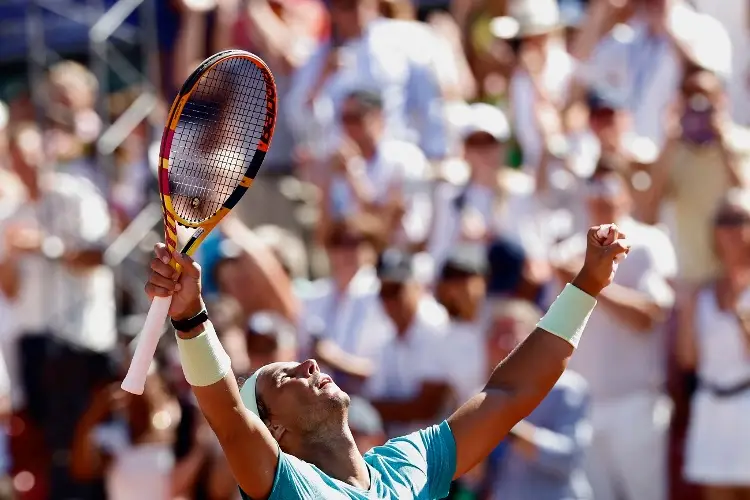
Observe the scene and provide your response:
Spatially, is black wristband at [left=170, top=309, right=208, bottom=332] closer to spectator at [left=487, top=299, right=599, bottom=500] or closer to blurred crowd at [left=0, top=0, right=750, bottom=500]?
blurred crowd at [left=0, top=0, right=750, bottom=500]

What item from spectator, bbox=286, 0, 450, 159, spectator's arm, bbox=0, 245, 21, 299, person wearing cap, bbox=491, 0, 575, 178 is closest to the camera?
person wearing cap, bbox=491, 0, 575, 178

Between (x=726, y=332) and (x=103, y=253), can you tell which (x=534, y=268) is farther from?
(x=103, y=253)

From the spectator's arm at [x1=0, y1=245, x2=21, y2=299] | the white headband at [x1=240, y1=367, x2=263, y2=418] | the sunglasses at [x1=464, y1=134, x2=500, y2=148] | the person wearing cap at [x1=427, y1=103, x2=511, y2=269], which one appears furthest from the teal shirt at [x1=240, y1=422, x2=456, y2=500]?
the spectator's arm at [x1=0, y1=245, x2=21, y2=299]

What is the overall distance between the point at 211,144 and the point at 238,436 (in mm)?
1368

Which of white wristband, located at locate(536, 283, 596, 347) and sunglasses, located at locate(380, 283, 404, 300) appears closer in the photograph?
white wristband, located at locate(536, 283, 596, 347)

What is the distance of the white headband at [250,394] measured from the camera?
4.44 meters

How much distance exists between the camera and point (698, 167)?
24.7 feet

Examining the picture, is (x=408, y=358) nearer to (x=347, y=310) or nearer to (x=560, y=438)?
(x=347, y=310)

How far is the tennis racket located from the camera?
399 centimetres

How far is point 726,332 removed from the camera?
6926 millimetres

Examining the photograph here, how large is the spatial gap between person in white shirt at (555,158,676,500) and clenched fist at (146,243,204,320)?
12.1ft

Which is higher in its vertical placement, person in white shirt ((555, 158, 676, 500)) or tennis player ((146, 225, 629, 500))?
tennis player ((146, 225, 629, 500))

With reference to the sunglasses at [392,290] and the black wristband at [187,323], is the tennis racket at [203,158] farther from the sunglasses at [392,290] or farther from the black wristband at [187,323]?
the sunglasses at [392,290]

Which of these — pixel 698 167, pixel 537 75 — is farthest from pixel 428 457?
pixel 537 75
